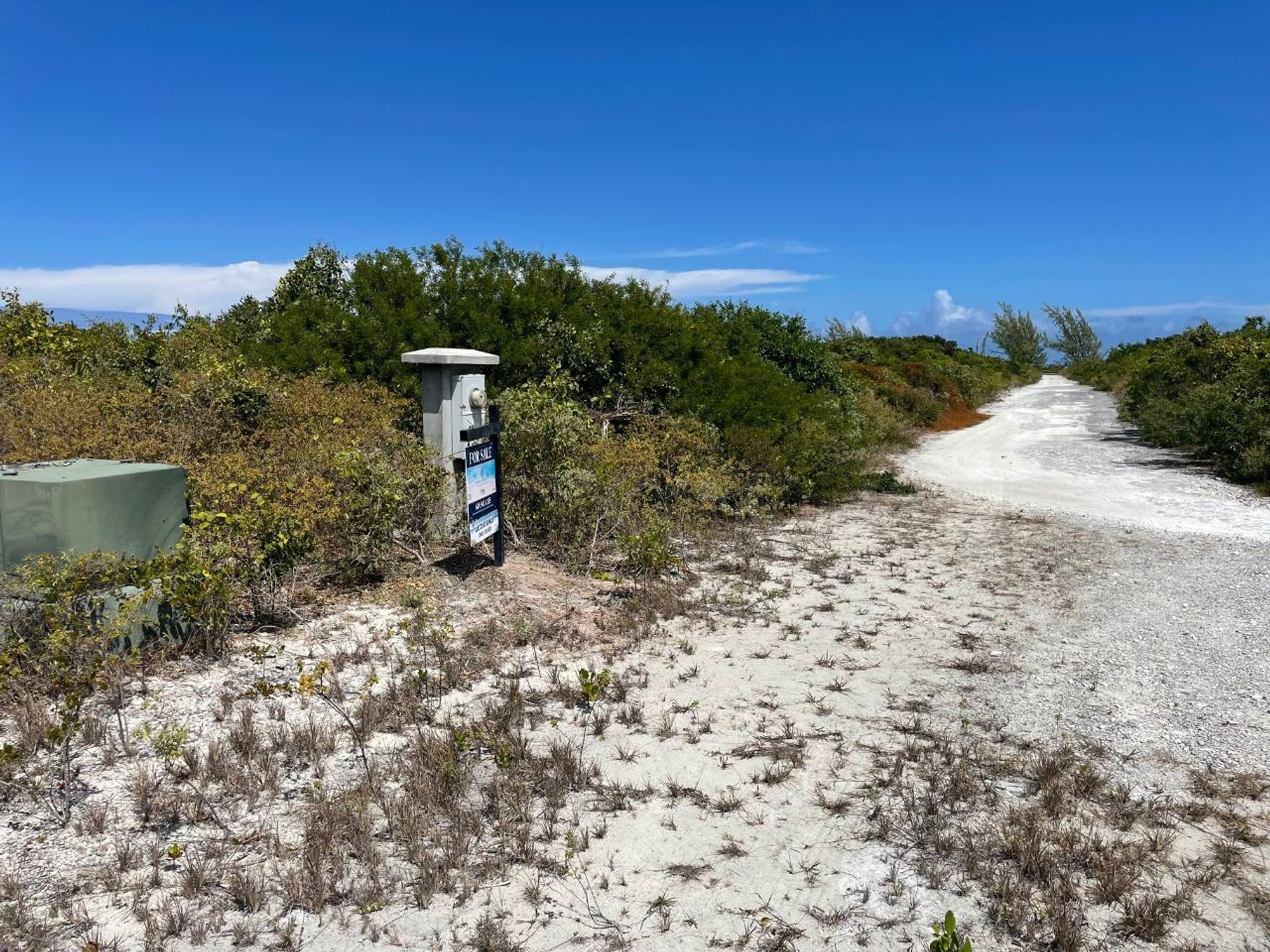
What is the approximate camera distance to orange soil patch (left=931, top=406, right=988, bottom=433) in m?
25.6

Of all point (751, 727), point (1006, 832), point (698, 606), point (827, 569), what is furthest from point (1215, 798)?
point (827, 569)

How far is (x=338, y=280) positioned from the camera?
43.7 feet

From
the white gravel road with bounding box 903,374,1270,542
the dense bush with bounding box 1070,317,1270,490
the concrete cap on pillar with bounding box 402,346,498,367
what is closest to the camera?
the concrete cap on pillar with bounding box 402,346,498,367

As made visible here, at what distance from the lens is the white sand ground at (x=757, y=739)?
305cm

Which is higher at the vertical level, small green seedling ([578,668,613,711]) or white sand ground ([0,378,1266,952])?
small green seedling ([578,668,613,711])

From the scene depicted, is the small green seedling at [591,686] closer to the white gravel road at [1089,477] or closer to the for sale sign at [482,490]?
the for sale sign at [482,490]

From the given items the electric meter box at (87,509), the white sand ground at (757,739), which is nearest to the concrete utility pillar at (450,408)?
the white sand ground at (757,739)

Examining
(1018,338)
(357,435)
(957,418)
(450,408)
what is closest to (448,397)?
(450,408)

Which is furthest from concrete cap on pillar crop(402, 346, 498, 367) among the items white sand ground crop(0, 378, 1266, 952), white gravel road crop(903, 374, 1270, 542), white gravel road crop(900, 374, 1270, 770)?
white gravel road crop(903, 374, 1270, 542)

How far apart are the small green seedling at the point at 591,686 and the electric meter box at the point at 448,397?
3.01 m

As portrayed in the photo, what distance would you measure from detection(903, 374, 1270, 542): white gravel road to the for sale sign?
8.36 meters

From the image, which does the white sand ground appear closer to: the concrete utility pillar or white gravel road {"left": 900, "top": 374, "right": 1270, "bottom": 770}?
white gravel road {"left": 900, "top": 374, "right": 1270, "bottom": 770}

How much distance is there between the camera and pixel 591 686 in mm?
4848

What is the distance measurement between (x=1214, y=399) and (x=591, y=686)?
1592cm
